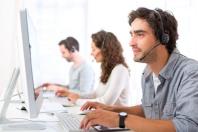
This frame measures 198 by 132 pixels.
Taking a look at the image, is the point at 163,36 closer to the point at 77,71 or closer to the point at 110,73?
the point at 110,73

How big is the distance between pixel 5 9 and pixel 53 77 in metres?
0.96

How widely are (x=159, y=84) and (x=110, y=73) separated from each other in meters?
1.06

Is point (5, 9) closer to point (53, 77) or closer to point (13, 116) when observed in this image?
point (53, 77)

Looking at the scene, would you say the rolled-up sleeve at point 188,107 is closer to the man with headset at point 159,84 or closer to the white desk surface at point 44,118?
Result: the man with headset at point 159,84

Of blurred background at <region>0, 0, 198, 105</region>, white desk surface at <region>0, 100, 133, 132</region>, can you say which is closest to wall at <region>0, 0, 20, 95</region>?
blurred background at <region>0, 0, 198, 105</region>

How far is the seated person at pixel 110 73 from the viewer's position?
2.38 meters

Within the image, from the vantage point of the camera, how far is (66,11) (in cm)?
365

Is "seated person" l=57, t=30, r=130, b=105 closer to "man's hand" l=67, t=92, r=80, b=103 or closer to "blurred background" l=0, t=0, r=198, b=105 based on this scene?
"man's hand" l=67, t=92, r=80, b=103

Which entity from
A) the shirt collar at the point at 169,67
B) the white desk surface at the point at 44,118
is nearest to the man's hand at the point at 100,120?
the white desk surface at the point at 44,118

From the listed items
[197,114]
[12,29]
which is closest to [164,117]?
[197,114]

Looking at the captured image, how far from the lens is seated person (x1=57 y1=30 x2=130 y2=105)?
2379 mm

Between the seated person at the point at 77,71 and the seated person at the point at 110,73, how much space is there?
1.53 feet

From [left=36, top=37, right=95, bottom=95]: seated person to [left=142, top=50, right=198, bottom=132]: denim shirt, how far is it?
4.69 ft

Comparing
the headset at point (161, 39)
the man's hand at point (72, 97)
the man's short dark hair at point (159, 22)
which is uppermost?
the man's short dark hair at point (159, 22)
